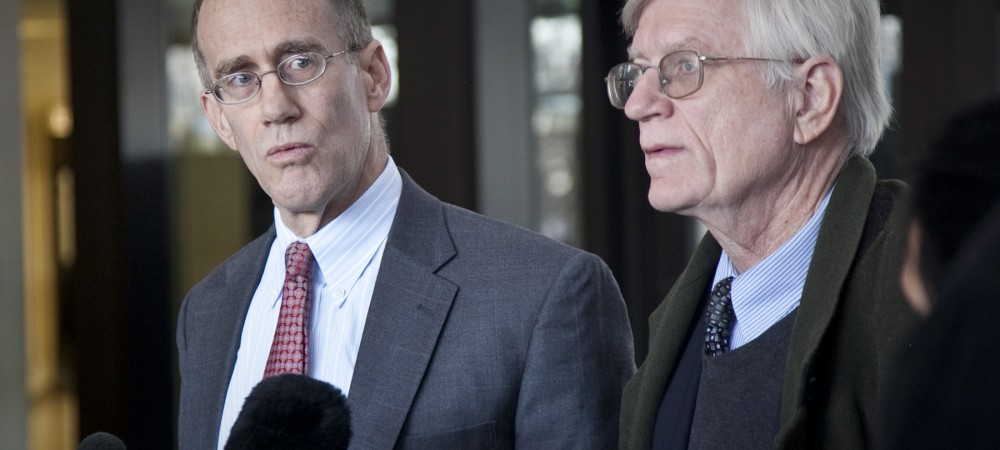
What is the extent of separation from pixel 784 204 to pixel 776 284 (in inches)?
4.7

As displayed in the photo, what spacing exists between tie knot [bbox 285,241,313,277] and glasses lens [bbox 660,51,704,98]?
67 centimetres

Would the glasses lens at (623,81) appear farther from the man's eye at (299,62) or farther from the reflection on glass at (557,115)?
the reflection on glass at (557,115)

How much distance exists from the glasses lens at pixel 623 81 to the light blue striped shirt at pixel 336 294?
1.44ft

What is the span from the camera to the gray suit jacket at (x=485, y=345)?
1.71 metres

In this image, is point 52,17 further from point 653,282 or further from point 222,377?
point 222,377

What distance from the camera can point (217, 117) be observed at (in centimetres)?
204

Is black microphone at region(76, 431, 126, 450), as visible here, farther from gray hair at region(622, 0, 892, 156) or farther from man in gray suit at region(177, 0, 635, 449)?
gray hair at region(622, 0, 892, 156)

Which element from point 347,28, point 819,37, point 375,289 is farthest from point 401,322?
point 819,37

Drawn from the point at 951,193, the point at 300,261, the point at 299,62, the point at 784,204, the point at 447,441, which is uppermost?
the point at 299,62

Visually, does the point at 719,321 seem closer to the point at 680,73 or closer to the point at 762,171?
the point at 762,171

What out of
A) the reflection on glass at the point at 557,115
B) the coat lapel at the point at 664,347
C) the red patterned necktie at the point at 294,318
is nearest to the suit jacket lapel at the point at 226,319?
the red patterned necktie at the point at 294,318

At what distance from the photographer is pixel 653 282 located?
4.36 meters

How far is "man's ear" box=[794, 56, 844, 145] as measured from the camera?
1558 mm

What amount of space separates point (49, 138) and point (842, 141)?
697 centimetres
